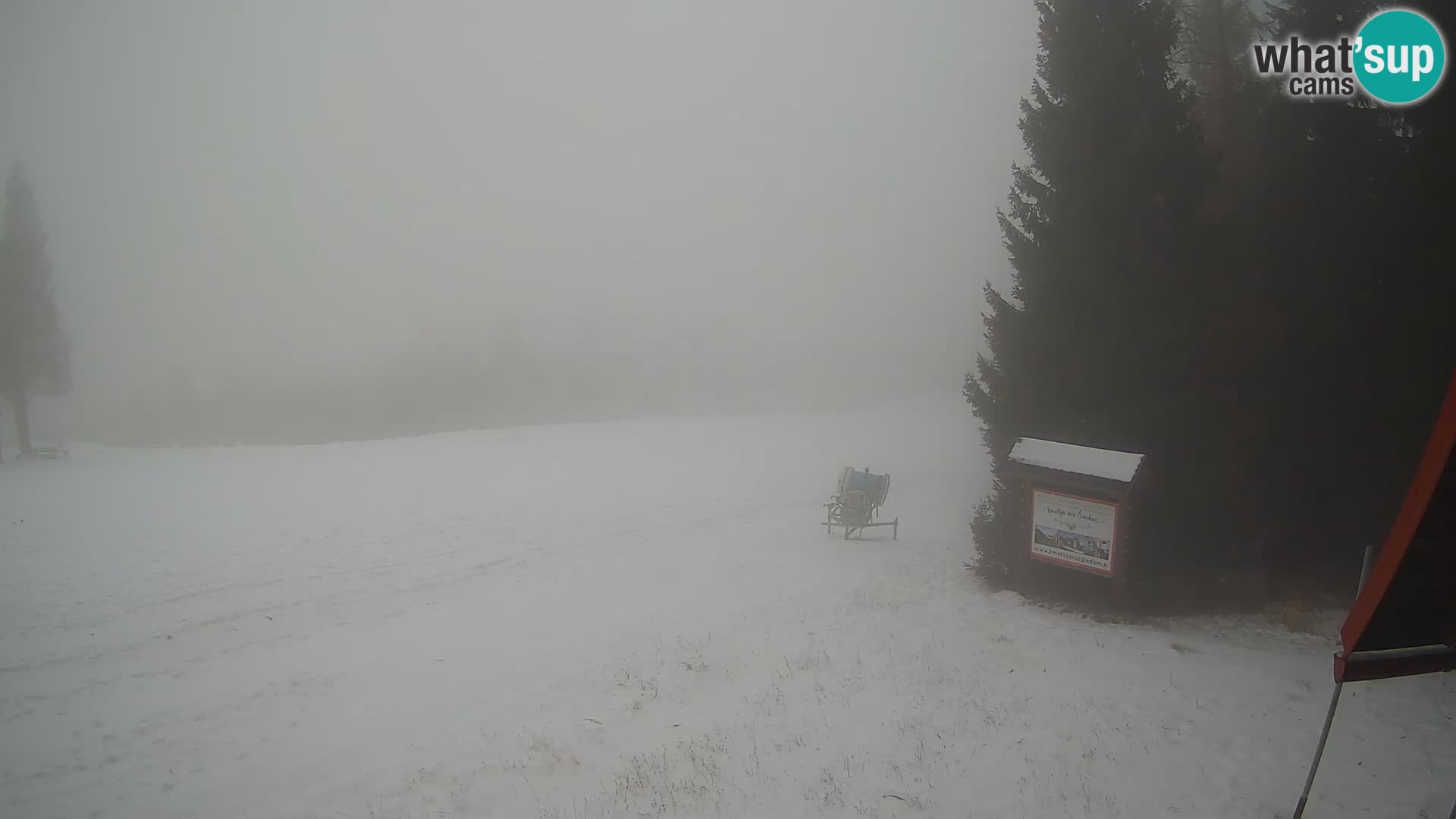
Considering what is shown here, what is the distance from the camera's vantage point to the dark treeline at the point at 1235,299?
9852mm

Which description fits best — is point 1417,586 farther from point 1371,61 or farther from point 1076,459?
point 1371,61

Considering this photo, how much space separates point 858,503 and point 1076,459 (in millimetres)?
9430

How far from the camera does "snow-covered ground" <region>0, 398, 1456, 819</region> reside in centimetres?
677

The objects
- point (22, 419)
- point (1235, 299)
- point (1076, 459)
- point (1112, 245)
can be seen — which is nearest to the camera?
point (1235, 299)

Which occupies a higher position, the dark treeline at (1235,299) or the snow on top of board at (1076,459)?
the dark treeline at (1235,299)

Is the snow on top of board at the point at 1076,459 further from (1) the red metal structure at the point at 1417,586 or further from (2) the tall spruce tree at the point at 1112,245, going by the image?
(1) the red metal structure at the point at 1417,586

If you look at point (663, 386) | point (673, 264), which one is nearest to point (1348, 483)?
point (663, 386)

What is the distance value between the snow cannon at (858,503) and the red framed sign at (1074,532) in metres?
7.26

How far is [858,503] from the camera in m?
20.1

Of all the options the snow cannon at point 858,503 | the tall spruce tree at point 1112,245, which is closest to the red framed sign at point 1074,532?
the tall spruce tree at point 1112,245

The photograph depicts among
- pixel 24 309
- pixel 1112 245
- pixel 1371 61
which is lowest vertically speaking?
pixel 1112 245

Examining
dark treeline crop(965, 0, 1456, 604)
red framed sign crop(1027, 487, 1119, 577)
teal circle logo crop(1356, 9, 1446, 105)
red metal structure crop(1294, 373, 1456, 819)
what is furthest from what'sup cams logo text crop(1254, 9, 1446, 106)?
red metal structure crop(1294, 373, 1456, 819)

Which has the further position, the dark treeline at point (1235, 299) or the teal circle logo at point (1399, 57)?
the dark treeline at point (1235, 299)

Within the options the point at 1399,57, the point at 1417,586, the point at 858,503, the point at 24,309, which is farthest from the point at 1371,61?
the point at 24,309
